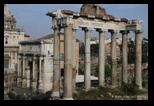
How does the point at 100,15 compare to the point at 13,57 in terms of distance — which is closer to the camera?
the point at 100,15

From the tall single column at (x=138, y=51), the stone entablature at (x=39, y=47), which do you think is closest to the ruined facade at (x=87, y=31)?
the tall single column at (x=138, y=51)

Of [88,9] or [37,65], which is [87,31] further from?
[37,65]

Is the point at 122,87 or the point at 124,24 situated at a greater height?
the point at 124,24

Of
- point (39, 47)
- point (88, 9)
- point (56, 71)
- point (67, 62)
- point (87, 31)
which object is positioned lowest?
point (56, 71)

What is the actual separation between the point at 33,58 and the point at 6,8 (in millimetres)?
22067

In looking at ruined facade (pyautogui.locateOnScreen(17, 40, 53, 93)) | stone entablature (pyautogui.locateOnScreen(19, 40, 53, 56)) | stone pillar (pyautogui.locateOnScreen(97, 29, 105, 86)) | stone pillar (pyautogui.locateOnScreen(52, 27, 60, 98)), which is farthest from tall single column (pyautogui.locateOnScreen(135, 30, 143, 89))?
stone entablature (pyautogui.locateOnScreen(19, 40, 53, 56))

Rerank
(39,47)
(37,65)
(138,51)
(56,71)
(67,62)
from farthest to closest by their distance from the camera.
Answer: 1. (37,65)
2. (39,47)
3. (138,51)
4. (56,71)
5. (67,62)

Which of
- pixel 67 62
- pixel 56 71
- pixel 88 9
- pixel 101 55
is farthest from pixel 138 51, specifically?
pixel 67 62
